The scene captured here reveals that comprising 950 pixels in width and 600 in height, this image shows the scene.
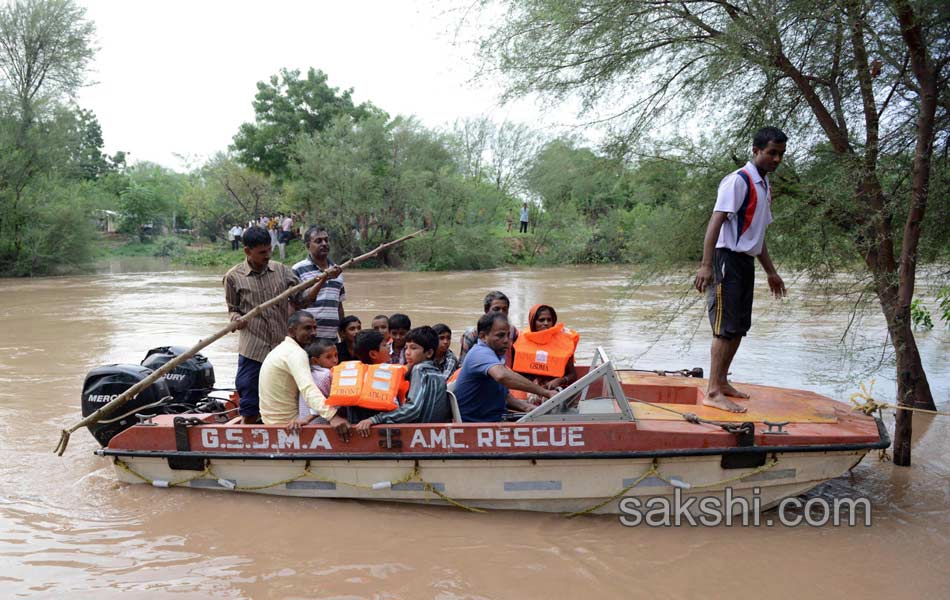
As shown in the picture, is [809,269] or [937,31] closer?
[937,31]

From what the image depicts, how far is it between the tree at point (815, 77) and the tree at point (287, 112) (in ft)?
96.2

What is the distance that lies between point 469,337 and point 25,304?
637 inches

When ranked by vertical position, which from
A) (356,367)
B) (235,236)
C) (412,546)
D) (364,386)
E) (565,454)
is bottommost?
(412,546)

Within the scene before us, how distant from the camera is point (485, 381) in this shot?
4934 mm

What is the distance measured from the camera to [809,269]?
7.12 metres

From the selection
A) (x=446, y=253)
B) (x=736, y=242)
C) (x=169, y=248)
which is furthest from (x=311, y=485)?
(x=169, y=248)

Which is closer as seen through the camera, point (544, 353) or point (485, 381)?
point (485, 381)

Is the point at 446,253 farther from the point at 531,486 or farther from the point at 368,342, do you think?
the point at 531,486

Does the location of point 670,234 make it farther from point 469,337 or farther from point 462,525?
point 462,525

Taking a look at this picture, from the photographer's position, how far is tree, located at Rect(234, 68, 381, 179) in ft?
116

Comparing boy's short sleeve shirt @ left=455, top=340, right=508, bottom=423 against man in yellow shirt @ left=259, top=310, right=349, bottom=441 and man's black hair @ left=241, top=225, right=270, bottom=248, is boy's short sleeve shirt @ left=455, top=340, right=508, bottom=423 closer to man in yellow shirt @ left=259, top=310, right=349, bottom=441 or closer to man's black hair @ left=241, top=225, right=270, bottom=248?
man in yellow shirt @ left=259, top=310, right=349, bottom=441

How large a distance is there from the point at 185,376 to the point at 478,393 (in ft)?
8.84

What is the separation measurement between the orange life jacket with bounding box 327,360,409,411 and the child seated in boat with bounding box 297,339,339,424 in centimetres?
25

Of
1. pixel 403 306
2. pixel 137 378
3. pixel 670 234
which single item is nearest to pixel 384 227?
pixel 403 306
